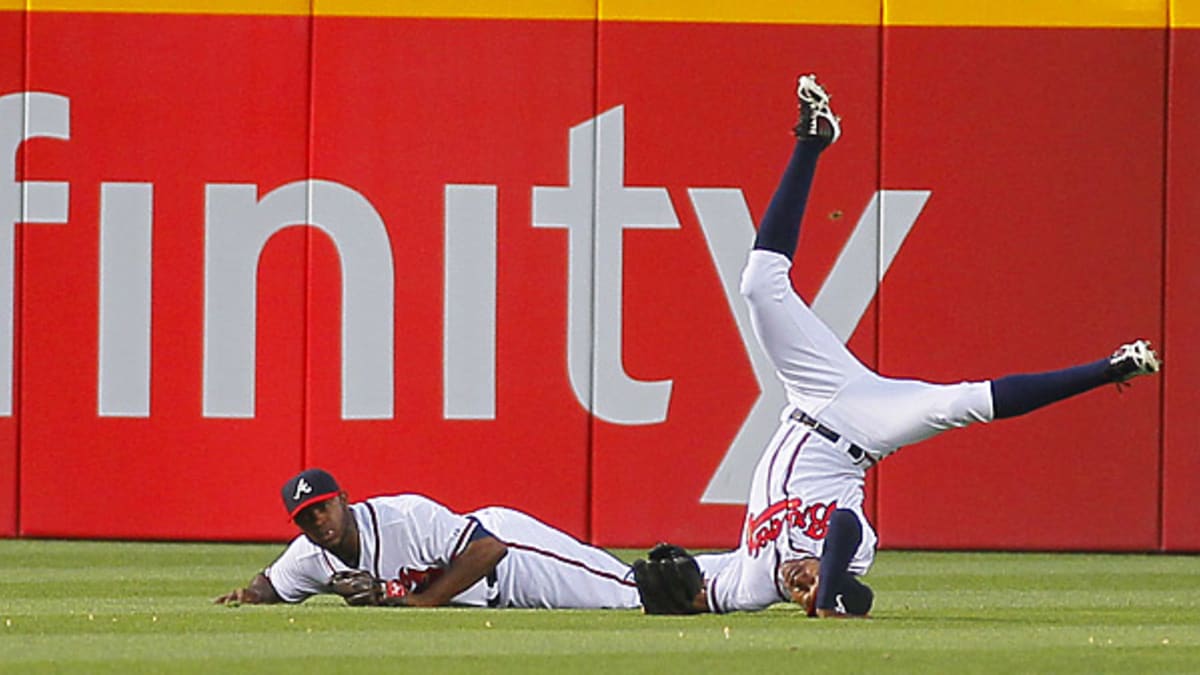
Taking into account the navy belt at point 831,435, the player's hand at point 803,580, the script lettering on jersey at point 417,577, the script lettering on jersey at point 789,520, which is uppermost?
the navy belt at point 831,435

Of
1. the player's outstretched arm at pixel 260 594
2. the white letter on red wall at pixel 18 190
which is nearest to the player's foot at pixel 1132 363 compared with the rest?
the player's outstretched arm at pixel 260 594

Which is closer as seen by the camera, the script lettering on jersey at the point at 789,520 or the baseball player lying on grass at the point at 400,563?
the script lettering on jersey at the point at 789,520

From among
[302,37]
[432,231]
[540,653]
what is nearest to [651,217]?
[432,231]

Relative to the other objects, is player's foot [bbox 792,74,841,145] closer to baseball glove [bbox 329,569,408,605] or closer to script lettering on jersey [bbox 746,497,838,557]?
script lettering on jersey [bbox 746,497,838,557]

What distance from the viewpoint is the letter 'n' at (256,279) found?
1189 centimetres

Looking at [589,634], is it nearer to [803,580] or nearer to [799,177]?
[803,580]

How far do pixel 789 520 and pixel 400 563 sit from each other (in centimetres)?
130

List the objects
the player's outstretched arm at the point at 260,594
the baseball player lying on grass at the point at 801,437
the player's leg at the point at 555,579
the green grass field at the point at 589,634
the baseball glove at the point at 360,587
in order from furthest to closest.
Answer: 1. the player's leg at the point at 555,579
2. the player's outstretched arm at the point at 260,594
3. the baseball glove at the point at 360,587
4. the baseball player lying on grass at the point at 801,437
5. the green grass field at the point at 589,634

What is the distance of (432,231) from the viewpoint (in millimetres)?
11922

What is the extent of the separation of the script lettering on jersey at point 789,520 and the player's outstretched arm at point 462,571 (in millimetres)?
864

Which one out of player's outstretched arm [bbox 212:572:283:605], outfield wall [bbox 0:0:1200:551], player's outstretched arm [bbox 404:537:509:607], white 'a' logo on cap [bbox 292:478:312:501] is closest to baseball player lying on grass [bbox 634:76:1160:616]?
player's outstretched arm [bbox 404:537:509:607]

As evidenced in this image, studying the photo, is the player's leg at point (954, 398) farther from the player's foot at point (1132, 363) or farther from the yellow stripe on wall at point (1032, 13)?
the yellow stripe on wall at point (1032, 13)

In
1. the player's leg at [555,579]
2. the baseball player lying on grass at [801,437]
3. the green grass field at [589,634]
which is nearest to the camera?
the green grass field at [589,634]

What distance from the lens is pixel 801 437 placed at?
7770 millimetres
